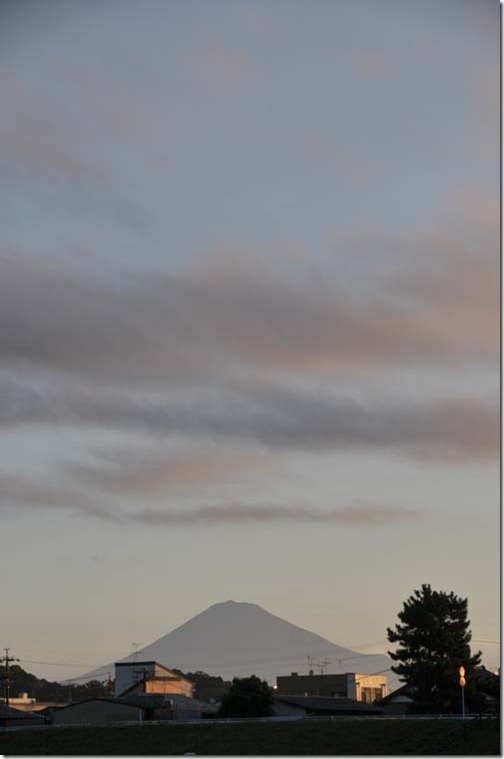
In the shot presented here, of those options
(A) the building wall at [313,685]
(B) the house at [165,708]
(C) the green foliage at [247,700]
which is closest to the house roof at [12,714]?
(B) the house at [165,708]

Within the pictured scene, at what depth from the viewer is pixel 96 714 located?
73312mm

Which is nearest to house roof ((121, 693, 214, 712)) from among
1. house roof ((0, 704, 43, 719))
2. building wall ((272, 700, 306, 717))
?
house roof ((0, 704, 43, 719))

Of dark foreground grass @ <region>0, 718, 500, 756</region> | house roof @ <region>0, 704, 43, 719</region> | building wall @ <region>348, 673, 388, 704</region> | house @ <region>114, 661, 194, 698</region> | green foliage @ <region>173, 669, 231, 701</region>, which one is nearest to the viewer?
dark foreground grass @ <region>0, 718, 500, 756</region>

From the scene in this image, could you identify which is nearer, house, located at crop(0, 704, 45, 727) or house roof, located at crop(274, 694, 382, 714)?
house roof, located at crop(274, 694, 382, 714)

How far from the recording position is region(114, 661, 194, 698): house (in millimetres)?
88688

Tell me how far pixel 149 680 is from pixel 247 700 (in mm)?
27959

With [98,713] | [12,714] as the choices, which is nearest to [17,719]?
[12,714]

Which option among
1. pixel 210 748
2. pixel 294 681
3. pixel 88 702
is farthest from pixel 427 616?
pixel 294 681

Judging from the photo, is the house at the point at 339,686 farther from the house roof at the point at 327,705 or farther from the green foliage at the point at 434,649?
the green foliage at the point at 434,649

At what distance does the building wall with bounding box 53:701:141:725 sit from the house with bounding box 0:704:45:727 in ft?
4.24

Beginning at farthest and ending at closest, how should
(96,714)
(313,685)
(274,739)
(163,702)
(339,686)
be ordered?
(313,685) < (339,686) < (163,702) < (96,714) < (274,739)

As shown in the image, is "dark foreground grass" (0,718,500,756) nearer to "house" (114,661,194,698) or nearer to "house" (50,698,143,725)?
"house" (50,698,143,725)

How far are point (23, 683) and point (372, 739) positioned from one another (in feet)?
373

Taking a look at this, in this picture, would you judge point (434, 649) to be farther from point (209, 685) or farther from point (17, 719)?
point (209, 685)
